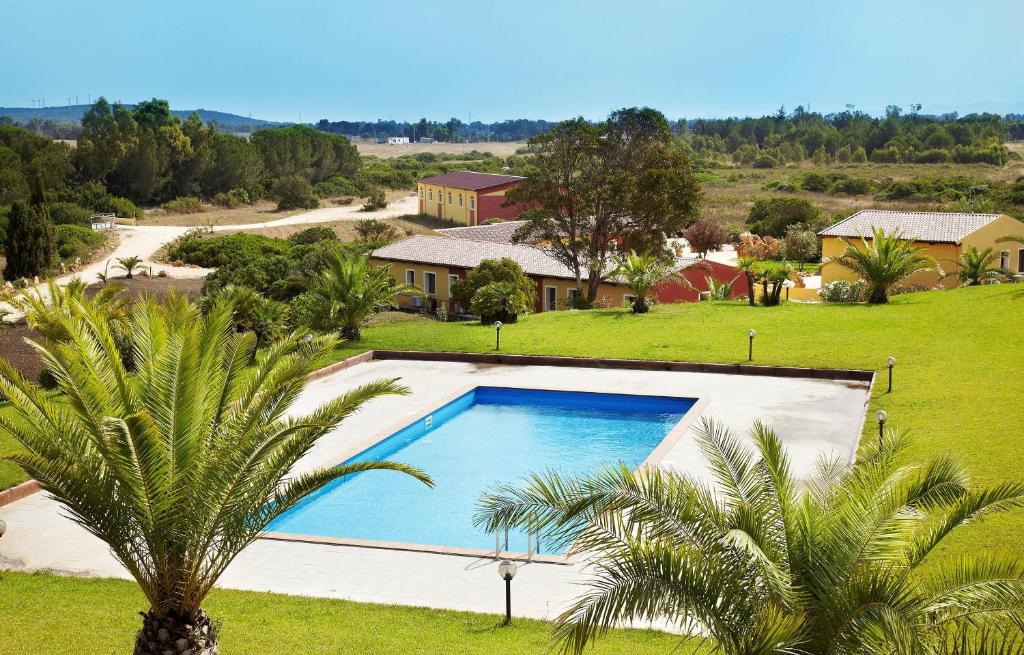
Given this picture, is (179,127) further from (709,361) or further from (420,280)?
(709,361)

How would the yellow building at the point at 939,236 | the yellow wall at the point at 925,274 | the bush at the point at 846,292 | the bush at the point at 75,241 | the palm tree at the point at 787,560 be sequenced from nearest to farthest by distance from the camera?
the palm tree at the point at 787,560 → the bush at the point at 846,292 → the yellow wall at the point at 925,274 → the yellow building at the point at 939,236 → the bush at the point at 75,241

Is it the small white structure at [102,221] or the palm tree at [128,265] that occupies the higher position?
the small white structure at [102,221]

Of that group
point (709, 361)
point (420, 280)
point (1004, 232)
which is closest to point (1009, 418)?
point (709, 361)

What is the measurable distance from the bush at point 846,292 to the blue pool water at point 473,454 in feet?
34.3

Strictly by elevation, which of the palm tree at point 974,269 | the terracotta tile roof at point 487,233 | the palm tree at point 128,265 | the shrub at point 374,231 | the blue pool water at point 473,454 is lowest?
the palm tree at point 128,265

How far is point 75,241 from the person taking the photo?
169ft

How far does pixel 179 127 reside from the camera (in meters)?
76.6

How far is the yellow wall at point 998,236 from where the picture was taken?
32609 millimetres

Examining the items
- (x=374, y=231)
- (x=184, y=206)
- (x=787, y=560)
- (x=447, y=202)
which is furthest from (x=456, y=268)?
(x=184, y=206)

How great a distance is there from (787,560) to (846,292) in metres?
21.9

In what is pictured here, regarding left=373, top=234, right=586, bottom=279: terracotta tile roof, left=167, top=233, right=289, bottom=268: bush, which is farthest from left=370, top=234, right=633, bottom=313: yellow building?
left=167, top=233, right=289, bottom=268: bush

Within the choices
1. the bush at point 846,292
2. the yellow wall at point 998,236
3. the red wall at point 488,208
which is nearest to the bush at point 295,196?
the red wall at point 488,208

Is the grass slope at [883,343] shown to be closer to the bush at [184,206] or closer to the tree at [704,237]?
the tree at [704,237]

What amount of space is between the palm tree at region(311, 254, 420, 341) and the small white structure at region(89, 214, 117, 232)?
3951cm
